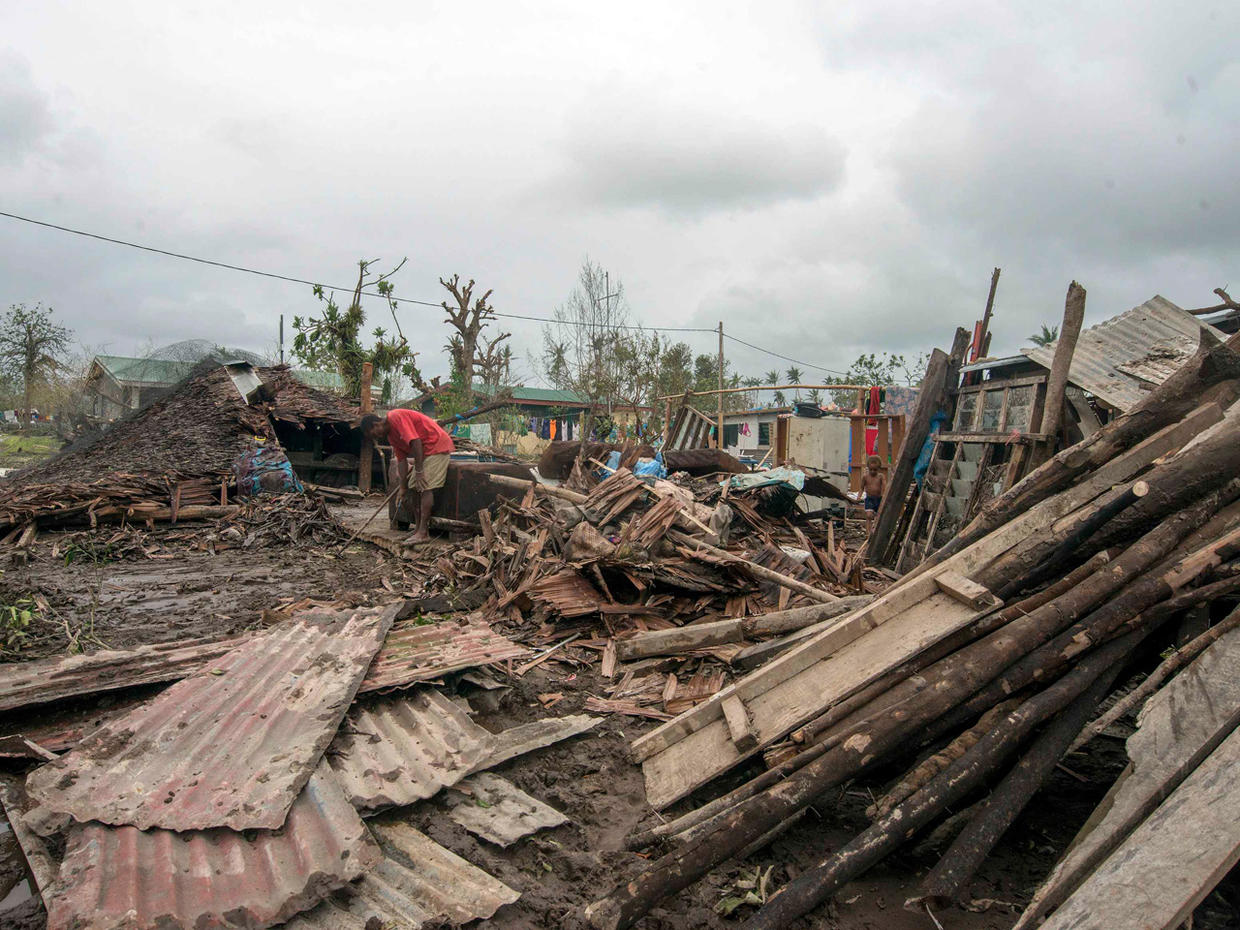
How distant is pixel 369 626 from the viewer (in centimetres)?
502

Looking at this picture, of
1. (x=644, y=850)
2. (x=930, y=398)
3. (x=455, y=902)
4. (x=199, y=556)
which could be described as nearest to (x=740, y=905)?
(x=644, y=850)

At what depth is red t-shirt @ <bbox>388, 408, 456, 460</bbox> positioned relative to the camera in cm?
942

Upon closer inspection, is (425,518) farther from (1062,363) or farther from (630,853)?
(1062,363)

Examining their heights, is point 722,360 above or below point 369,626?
above

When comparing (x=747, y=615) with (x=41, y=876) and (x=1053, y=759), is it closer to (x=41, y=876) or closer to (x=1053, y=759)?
(x=1053, y=759)

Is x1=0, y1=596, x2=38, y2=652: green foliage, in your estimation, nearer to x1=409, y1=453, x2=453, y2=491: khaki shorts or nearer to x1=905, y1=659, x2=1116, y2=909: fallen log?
x1=409, y1=453, x2=453, y2=491: khaki shorts

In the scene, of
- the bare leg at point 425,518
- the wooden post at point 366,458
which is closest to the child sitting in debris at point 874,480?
the bare leg at point 425,518

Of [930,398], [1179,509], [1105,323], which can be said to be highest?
Result: [1105,323]

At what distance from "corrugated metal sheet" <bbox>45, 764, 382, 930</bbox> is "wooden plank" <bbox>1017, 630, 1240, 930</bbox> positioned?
2213mm

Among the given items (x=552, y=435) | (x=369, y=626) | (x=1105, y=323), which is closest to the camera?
(x=369, y=626)

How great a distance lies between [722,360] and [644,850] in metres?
26.2

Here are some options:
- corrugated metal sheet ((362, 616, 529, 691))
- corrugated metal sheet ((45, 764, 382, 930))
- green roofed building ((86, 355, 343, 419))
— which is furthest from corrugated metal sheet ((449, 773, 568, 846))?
green roofed building ((86, 355, 343, 419))

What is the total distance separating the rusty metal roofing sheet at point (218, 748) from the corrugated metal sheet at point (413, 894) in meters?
0.43

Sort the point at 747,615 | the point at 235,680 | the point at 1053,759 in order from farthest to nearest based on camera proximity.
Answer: the point at 747,615 → the point at 235,680 → the point at 1053,759
